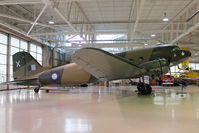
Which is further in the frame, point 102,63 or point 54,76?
point 54,76

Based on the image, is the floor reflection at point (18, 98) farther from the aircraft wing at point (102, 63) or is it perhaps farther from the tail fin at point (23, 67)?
the aircraft wing at point (102, 63)

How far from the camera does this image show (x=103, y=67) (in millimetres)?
6320

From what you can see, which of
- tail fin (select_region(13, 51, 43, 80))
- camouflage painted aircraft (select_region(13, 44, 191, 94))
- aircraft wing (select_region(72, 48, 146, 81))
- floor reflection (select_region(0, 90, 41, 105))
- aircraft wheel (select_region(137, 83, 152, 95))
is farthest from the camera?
tail fin (select_region(13, 51, 43, 80))

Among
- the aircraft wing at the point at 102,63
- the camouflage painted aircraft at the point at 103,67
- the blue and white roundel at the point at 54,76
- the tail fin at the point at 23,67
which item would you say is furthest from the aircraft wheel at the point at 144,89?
the tail fin at the point at 23,67

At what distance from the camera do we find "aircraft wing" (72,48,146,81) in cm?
534

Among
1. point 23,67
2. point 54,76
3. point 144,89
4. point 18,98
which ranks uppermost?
point 23,67

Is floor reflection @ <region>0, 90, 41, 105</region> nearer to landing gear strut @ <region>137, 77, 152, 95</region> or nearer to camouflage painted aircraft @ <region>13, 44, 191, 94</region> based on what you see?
camouflage painted aircraft @ <region>13, 44, 191, 94</region>

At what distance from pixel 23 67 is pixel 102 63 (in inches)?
274

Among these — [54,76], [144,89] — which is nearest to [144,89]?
[144,89]

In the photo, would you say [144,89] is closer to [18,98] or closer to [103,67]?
[103,67]

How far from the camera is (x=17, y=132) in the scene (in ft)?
10.4

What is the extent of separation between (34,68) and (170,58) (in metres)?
8.92

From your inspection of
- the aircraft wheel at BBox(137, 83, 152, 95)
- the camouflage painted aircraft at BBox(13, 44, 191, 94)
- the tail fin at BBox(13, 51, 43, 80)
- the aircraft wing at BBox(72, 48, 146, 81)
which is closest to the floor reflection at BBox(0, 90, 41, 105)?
the camouflage painted aircraft at BBox(13, 44, 191, 94)

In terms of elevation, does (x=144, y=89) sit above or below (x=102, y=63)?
below
